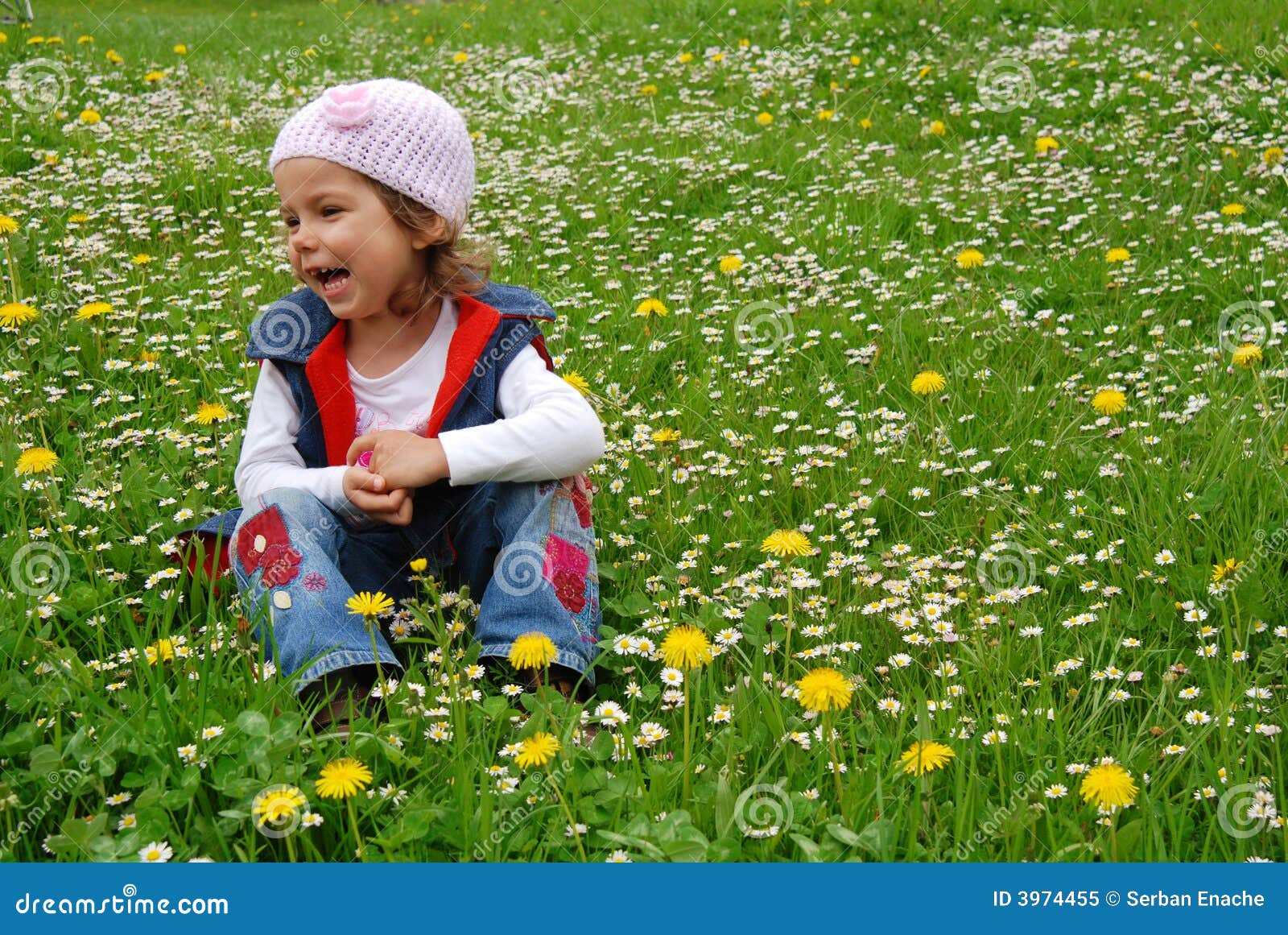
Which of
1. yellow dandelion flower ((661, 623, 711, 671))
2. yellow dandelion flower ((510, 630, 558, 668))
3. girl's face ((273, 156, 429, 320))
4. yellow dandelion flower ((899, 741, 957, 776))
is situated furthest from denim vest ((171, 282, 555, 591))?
yellow dandelion flower ((899, 741, 957, 776))

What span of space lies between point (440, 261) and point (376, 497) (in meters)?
0.71

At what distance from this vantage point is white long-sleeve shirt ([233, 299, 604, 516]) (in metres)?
2.80

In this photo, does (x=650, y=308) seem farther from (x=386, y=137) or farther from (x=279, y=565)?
(x=279, y=565)

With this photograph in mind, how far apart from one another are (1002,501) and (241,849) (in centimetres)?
216

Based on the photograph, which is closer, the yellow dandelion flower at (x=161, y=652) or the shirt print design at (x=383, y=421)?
the yellow dandelion flower at (x=161, y=652)

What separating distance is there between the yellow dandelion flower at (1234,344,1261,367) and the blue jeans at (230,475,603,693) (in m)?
2.21

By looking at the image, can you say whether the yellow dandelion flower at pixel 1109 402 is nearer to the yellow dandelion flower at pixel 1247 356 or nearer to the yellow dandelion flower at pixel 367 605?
the yellow dandelion flower at pixel 1247 356

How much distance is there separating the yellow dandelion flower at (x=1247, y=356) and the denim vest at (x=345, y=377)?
7.41 feet

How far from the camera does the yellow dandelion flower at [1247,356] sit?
3.91 m

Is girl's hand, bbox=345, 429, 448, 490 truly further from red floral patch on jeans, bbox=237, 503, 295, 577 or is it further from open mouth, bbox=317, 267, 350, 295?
open mouth, bbox=317, 267, 350, 295

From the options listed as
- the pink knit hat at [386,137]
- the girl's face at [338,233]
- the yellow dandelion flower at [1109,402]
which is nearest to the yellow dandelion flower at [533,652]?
the girl's face at [338,233]

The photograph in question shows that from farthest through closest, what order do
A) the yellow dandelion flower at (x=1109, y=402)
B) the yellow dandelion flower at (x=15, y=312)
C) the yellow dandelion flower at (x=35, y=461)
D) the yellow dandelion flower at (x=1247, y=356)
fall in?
1. the yellow dandelion flower at (x=15, y=312)
2. the yellow dandelion flower at (x=1247, y=356)
3. the yellow dandelion flower at (x=1109, y=402)
4. the yellow dandelion flower at (x=35, y=461)

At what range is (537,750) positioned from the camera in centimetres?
218

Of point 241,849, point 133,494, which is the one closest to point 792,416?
point 133,494
